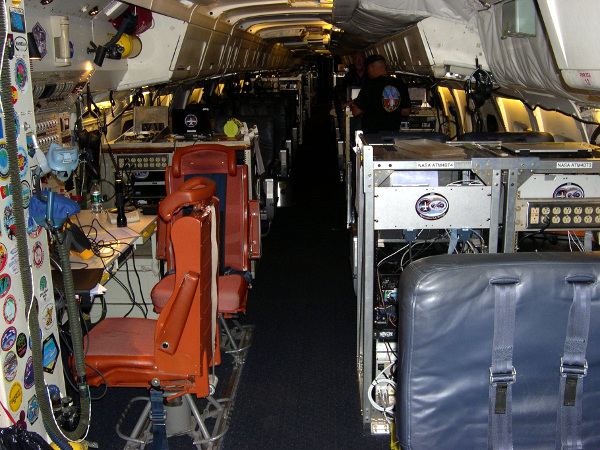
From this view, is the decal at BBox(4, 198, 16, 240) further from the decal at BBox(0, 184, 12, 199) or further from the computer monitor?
the computer monitor

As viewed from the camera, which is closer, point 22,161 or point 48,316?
point 22,161

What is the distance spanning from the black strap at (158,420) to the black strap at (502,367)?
5.41ft

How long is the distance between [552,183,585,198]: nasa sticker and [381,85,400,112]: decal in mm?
3825

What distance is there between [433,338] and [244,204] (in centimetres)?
253

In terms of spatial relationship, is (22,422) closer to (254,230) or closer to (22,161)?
(22,161)

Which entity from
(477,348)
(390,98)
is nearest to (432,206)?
(477,348)

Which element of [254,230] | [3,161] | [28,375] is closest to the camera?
[3,161]

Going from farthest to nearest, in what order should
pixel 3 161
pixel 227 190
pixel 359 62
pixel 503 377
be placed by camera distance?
pixel 359 62 < pixel 227 190 < pixel 3 161 < pixel 503 377

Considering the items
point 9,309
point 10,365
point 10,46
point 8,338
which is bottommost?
point 10,365

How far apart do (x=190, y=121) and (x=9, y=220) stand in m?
4.17

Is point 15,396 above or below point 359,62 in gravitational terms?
below

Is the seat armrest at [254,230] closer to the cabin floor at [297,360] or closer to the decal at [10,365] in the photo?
the cabin floor at [297,360]

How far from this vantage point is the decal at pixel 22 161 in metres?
2.51

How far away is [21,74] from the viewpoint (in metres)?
2.50
